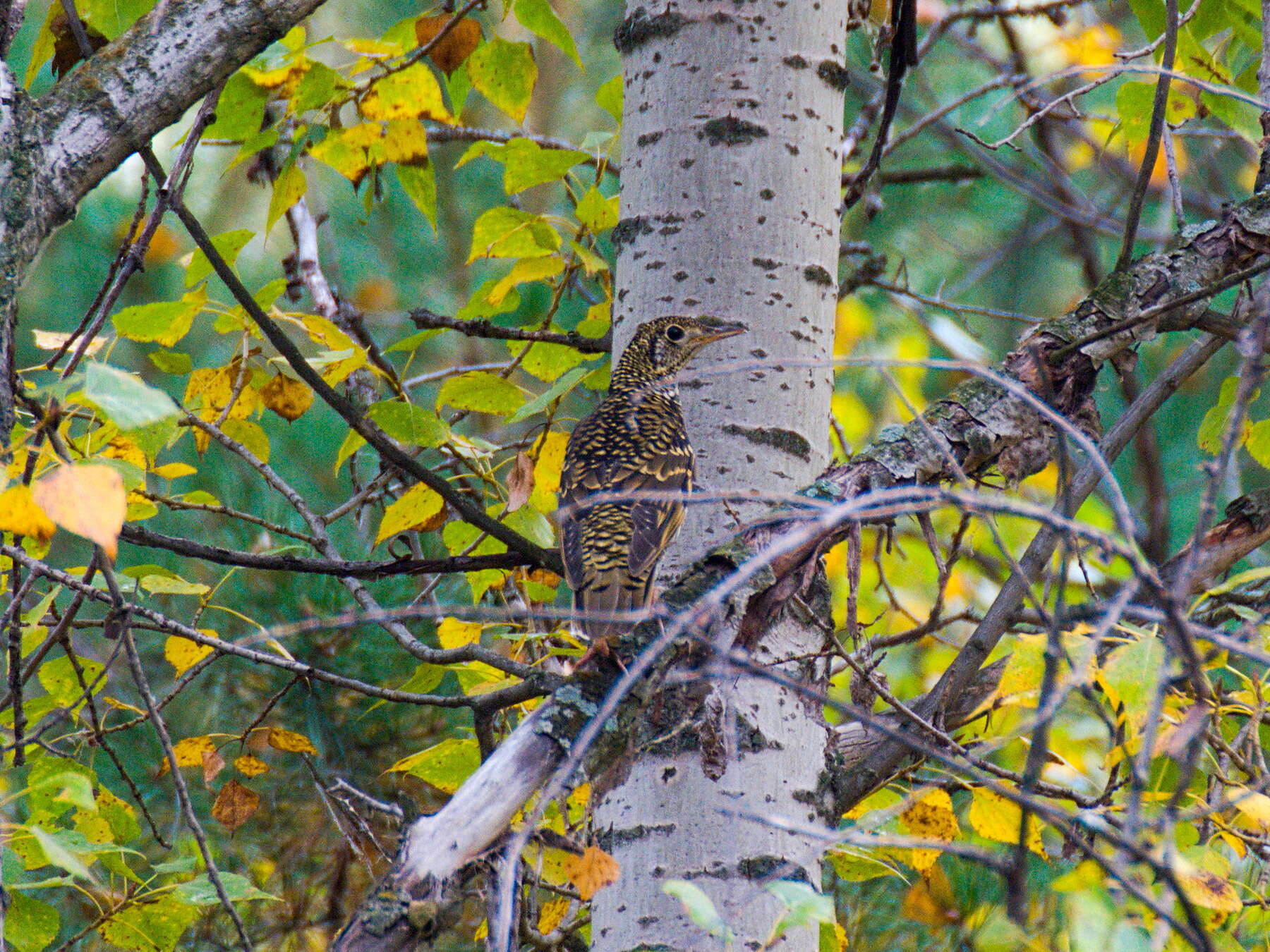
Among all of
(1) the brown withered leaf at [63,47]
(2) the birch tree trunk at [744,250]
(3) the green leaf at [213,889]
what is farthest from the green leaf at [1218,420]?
(1) the brown withered leaf at [63,47]

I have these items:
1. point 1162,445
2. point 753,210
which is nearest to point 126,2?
point 753,210

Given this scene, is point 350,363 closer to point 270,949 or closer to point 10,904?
point 10,904

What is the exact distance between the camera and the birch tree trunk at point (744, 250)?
2.06 m

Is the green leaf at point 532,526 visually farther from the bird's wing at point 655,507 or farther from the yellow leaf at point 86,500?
the yellow leaf at point 86,500

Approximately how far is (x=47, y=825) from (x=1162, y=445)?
19.6 ft

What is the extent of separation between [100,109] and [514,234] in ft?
3.87

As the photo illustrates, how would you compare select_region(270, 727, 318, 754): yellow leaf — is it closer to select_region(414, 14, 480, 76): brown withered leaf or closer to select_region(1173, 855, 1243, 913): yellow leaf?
select_region(414, 14, 480, 76): brown withered leaf

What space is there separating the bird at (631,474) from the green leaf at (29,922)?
108 centimetres

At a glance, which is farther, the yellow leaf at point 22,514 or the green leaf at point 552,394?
the green leaf at point 552,394

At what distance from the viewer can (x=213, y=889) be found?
6.39ft

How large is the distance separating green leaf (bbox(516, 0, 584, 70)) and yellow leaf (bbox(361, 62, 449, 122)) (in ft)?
0.90

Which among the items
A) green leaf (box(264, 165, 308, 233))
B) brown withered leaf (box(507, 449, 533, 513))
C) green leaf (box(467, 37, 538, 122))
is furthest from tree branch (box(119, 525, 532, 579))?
green leaf (box(467, 37, 538, 122))

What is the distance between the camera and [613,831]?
2.02 metres

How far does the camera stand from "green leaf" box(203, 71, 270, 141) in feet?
7.94
